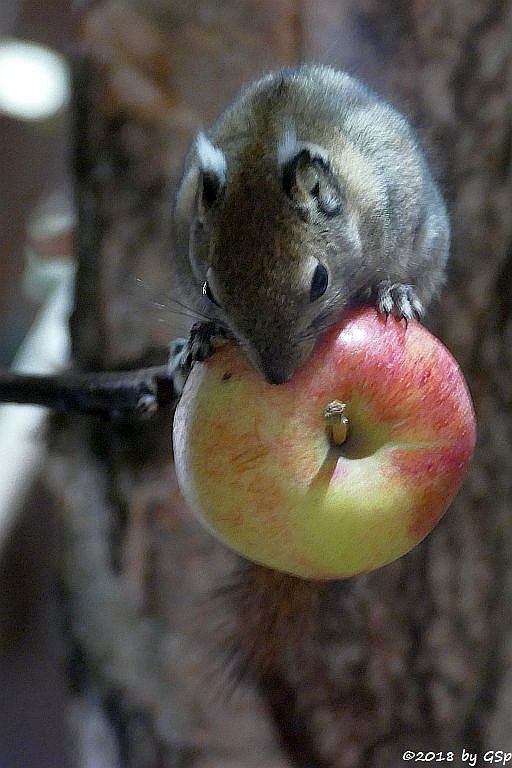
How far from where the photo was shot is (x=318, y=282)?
21.9 inches

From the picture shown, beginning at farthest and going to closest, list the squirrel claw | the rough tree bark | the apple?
the rough tree bark < the squirrel claw < the apple

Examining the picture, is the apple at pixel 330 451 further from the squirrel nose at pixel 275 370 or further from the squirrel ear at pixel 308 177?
the squirrel ear at pixel 308 177

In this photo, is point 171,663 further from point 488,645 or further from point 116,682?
point 488,645

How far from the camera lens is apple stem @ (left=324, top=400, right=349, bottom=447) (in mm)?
521

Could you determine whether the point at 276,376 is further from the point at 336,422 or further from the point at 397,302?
the point at 397,302

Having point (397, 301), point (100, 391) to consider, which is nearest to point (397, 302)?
point (397, 301)

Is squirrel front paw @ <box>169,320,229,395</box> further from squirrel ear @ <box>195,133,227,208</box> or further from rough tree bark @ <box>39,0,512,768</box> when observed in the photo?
rough tree bark @ <box>39,0,512,768</box>

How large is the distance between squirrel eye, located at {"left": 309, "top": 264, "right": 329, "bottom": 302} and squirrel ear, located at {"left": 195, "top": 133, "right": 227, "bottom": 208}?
104mm

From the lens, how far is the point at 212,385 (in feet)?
1.77

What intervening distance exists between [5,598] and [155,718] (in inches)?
13.0

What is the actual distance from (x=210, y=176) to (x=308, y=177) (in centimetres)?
8

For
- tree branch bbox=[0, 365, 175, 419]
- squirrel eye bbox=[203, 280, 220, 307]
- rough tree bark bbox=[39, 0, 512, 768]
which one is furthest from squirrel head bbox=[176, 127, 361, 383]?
rough tree bark bbox=[39, 0, 512, 768]

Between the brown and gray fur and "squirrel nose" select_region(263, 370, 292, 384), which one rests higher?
the brown and gray fur

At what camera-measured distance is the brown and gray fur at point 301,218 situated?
544 mm
